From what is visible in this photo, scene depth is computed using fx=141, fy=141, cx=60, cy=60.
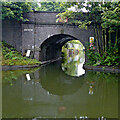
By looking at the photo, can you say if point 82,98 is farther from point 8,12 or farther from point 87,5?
point 8,12

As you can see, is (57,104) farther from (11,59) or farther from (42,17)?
(42,17)

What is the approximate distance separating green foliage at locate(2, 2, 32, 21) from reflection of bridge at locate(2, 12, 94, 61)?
59cm

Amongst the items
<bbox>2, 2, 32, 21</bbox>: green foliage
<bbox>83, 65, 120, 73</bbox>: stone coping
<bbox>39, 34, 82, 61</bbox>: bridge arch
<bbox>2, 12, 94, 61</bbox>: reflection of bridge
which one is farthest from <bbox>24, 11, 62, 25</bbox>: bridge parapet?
<bbox>83, 65, 120, 73</bbox>: stone coping

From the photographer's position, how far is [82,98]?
427 centimetres

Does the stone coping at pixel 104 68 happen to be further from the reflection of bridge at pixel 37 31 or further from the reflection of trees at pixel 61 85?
the reflection of trees at pixel 61 85

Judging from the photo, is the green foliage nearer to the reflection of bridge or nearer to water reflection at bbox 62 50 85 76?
the reflection of bridge

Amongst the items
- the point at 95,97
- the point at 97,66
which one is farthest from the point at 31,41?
the point at 95,97

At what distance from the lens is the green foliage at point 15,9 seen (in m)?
11.2

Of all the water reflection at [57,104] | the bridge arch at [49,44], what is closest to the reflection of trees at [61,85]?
the water reflection at [57,104]

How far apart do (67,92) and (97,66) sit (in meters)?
6.17

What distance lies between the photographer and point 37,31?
12734mm

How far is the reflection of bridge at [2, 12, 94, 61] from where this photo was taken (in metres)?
12.5

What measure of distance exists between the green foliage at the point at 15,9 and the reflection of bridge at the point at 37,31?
0.59m

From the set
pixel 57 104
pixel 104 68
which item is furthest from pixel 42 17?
pixel 57 104
